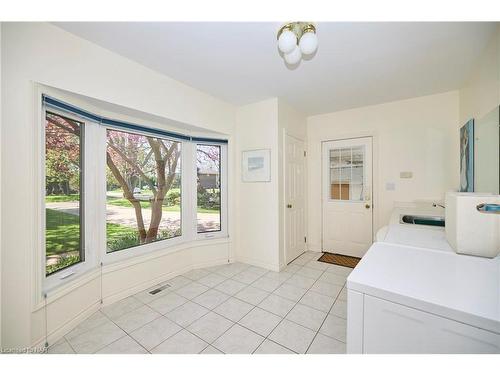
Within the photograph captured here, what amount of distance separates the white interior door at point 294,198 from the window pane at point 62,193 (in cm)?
242

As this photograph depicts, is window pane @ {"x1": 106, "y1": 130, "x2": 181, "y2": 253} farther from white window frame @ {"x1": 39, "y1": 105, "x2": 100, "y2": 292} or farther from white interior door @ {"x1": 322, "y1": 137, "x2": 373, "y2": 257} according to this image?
white interior door @ {"x1": 322, "y1": 137, "x2": 373, "y2": 257}

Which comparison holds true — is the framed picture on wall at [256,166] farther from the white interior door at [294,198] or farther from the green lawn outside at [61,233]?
the green lawn outside at [61,233]

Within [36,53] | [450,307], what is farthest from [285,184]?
[36,53]

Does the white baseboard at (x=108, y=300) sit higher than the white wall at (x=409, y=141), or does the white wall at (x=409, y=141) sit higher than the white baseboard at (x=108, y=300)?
the white wall at (x=409, y=141)

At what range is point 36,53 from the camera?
1.40 m

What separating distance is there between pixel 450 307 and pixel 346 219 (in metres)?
2.88

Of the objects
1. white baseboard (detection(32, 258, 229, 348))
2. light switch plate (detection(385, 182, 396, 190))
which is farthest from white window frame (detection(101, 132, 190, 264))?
light switch plate (detection(385, 182, 396, 190))

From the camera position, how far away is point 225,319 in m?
1.80

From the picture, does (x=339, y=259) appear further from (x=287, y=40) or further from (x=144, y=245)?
(x=287, y=40)

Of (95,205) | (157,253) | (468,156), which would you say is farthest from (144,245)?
(468,156)

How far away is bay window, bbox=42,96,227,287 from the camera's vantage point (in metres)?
1.70

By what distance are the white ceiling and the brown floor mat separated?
2.45m

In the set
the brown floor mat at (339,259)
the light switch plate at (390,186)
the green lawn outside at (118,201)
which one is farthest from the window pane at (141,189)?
the light switch plate at (390,186)

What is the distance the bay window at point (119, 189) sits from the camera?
1697 mm
